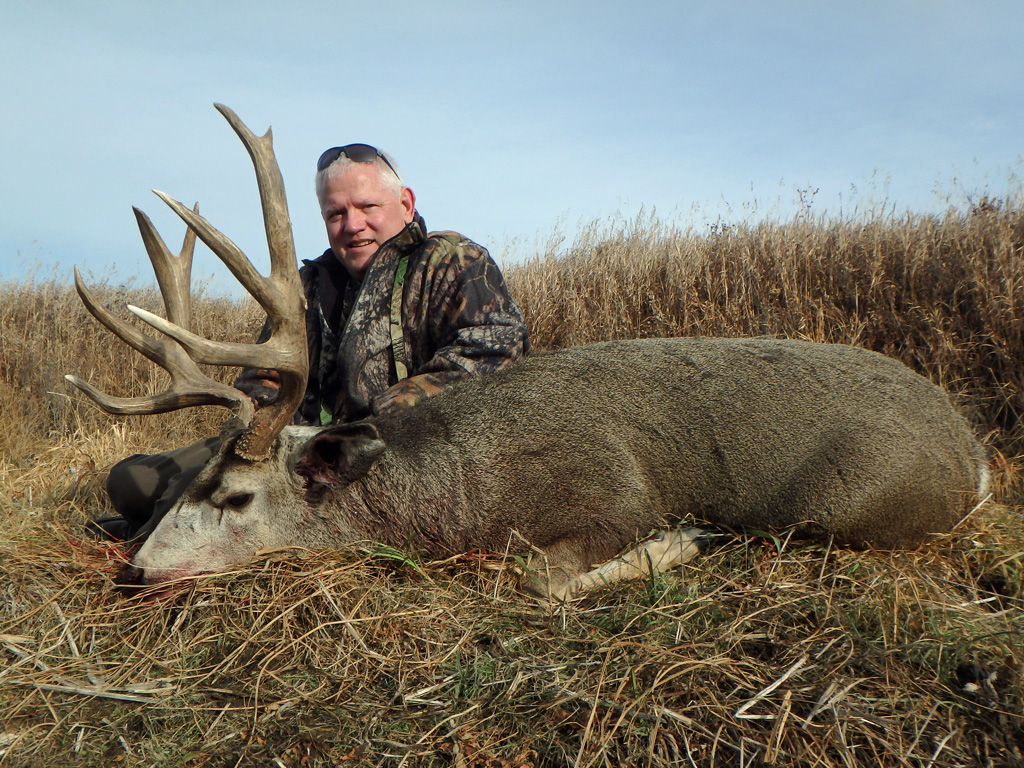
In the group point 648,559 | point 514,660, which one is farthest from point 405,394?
point 514,660

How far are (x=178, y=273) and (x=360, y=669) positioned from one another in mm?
2340

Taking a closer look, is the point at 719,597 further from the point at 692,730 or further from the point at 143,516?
the point at 143,516

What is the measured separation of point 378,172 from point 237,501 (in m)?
2.40

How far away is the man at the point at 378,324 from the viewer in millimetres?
4137

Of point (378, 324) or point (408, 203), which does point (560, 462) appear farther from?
point (408, 203)

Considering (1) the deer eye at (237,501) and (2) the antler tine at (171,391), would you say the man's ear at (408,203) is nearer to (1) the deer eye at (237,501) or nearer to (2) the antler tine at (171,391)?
(2) the antler tine at (171,391)

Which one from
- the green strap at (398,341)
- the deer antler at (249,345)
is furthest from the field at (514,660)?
the green strap at (398,341)

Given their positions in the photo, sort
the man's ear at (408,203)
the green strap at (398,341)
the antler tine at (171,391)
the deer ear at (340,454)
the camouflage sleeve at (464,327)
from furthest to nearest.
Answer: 1. the man's ear at (408,203)
2. the green strap at (398,341)
3. the camouflage sleeve at (464,327)
4. the antler tine at (171,391)
5. the deer ear at (340,454)

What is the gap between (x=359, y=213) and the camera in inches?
181

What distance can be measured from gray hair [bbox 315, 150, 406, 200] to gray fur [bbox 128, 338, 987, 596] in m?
1.80

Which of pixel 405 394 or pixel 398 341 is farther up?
pixel 398 341

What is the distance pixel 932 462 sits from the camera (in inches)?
132

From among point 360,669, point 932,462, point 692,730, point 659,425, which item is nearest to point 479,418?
point 659,425

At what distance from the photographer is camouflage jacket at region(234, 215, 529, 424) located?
4.19 meters
